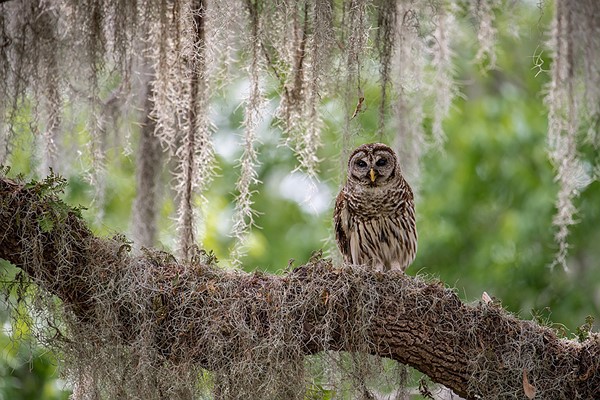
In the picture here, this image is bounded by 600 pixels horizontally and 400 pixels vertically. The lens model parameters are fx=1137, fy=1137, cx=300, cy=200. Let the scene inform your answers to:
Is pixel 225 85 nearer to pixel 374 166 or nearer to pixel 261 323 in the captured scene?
pixel 374 166

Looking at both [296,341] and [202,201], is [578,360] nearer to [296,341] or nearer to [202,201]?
[296,341]

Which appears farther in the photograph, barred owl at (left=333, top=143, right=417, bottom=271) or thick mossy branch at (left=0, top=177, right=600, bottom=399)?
barred owl at (left=333, top=143, right=417, bottom=271)

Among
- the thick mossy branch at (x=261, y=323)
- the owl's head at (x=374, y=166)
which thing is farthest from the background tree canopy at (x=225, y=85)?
the thick mossy branch at (x=261, y=323)

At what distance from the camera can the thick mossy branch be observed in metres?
4.01

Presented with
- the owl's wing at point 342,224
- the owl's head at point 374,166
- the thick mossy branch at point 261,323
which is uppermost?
the owl's head at point 374,166

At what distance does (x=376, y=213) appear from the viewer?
5.31m

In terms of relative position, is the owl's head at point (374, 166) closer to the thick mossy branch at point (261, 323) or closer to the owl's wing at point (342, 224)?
the owl's wing at point (342, 224)

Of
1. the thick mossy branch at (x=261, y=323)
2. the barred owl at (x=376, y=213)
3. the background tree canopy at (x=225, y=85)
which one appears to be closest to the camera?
the thick mossy branch at (x=261, y=323)

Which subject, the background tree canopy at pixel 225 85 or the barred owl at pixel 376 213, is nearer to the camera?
the background tree canopy at pixel 225 85

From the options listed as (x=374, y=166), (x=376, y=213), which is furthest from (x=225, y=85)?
(x=376, y=213)

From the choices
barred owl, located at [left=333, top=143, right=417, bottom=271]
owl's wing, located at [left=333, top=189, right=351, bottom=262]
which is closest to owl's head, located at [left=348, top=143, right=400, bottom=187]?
barred owl, located at [left=333, top=143, right=417, bottom=271]

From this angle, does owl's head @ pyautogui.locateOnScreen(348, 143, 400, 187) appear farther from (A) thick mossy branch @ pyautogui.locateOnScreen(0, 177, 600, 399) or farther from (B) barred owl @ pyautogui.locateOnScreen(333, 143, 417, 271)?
(A) thick mossy branch @ pyautogui.locateOnScreen(0, 177, 600, 399)

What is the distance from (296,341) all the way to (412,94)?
2.43 m

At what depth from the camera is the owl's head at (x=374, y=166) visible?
531 centimetres
